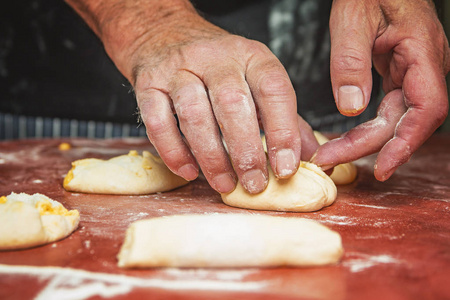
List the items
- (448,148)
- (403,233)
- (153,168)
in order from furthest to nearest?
(448,148)
(153,168)
(403,233)

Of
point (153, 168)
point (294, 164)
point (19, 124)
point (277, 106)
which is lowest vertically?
point (19, 124)

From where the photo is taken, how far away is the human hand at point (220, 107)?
1351mm

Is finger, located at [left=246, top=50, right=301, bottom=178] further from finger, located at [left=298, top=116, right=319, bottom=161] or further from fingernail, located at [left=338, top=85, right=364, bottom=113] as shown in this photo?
finger, located at [left=298, top=116, right=319, bottom=161]

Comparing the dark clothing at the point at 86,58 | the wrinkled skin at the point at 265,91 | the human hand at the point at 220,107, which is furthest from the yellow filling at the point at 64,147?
the human hand at the point at 220,107

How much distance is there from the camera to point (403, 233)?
3.94 ft

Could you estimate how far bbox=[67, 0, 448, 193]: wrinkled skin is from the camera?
4.46 ft

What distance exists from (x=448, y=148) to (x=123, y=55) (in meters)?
2.18

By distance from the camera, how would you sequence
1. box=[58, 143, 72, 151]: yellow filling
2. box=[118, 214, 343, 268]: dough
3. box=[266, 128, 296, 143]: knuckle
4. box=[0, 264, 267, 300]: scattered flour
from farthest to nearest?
box=[58, 143, 72, 151]: yellow filling
box=[266, 128, 296, 143]: knuckle
box=[118, 214, 343, 268]: dough
box=[0, 264, 267, 300]: scattered flour

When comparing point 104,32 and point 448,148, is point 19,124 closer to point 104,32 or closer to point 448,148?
point 104,32

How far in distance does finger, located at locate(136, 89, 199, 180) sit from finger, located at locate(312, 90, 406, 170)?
48cm

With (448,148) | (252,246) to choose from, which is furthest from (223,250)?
(448,148)

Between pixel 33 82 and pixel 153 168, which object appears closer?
pixel 153 168

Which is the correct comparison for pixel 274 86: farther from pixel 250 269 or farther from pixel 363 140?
pixel 250 269

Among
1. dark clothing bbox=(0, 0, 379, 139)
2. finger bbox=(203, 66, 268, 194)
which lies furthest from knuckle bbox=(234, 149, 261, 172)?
dark clothing bbox=(0, 0, 379, 139)
